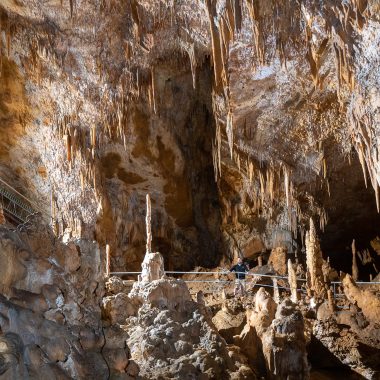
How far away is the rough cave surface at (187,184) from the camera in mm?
4762

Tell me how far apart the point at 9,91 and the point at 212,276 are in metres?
7.76

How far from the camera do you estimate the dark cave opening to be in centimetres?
1417

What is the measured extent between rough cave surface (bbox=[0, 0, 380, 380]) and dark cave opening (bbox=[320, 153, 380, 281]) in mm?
74

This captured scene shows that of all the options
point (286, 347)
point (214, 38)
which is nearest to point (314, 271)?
point (286, 347)

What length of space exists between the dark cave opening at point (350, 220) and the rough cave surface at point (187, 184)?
7 cm

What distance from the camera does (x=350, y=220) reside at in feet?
56.2

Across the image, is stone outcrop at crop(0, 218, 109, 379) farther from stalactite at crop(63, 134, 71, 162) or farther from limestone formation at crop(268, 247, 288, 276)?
limestone formation at crop(268, 247, 288, 276)

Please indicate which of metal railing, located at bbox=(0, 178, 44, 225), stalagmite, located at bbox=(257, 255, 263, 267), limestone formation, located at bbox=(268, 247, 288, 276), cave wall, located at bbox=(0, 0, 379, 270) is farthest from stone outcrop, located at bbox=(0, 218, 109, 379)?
stalagmite, located at bbox=(257, 255, 263, 267)

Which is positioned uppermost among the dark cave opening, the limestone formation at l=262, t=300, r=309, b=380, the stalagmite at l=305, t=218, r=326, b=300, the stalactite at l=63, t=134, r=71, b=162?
the stalactite at l=63, t=134, r=71, b=162

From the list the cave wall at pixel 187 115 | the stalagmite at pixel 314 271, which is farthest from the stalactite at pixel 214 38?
the stalagmite at pixel 314 271

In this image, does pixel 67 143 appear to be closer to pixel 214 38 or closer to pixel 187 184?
pixel 187 184

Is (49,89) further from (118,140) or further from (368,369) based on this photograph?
(368,369)

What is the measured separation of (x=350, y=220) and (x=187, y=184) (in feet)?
20.3

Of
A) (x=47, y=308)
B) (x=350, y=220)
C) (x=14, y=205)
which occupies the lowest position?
(x=47, y=308)
